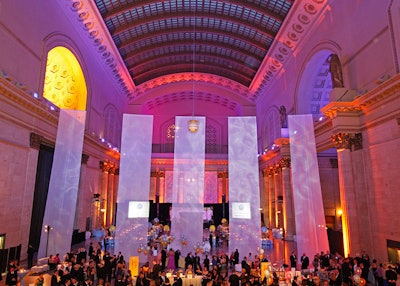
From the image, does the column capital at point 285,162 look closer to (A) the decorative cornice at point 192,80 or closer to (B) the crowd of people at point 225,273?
(B) the crowd of people at point 225,273

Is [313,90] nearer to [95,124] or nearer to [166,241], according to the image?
[166,241]

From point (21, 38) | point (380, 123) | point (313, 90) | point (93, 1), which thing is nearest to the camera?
point (380, 123)

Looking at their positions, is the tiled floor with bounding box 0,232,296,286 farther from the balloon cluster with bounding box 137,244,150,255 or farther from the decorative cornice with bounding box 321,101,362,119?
the decorative cornice with bounding box 321,101,362,119

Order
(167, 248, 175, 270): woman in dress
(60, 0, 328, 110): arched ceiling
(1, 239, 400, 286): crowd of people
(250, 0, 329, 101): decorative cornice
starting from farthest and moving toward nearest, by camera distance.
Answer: (60, 0, 328, 110): arched ceiling, (250, 0, 329, 101): decorative cornice, (167, 248, 175, 270): woman in dress, (1, 239, 400, 286): crowd of people

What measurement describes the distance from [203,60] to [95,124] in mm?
13664

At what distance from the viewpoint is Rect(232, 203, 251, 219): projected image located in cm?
1425

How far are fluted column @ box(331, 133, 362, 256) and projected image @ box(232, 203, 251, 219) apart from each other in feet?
14.6

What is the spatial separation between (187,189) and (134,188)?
8.57 feet

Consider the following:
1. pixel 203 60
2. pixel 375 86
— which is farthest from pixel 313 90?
pixel 203 60

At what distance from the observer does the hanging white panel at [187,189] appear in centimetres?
1452

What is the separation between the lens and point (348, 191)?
13891 mm

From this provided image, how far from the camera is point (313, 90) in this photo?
20828 mm

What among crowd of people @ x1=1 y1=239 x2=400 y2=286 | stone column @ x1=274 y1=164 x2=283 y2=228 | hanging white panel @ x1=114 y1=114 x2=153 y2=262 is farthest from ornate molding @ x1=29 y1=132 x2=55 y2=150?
stone column @ x1=274 y1=164 x2=283 y2=228

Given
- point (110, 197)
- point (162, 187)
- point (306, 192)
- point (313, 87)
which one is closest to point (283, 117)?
point (313, 87)
